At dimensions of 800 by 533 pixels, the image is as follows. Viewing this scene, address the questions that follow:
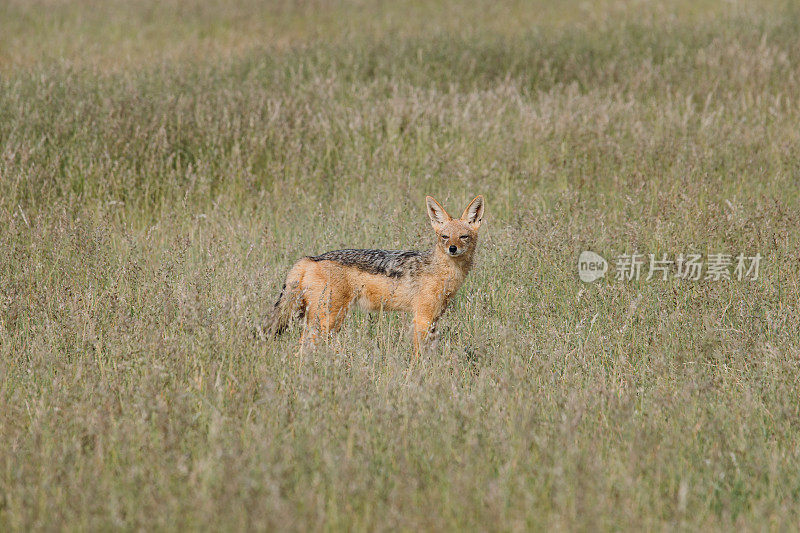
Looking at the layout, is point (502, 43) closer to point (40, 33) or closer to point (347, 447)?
point (40, 33)

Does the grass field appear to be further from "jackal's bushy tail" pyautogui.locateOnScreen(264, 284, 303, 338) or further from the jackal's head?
the jackal's head

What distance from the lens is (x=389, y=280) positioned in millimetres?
5297

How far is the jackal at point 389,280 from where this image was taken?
202 inches

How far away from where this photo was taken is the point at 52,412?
12.5ft

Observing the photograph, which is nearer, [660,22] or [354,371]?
[354,371]

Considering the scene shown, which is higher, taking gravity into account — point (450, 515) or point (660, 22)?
point (660, 22)

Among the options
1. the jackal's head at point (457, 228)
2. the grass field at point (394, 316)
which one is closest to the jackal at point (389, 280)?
the jackal's head at point (457, 228)

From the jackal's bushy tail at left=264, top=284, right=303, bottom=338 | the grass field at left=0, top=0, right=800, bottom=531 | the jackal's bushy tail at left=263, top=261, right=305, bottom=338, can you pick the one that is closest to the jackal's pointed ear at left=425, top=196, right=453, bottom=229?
A: the grass field at left=0, top=0, right=800, bottom=531

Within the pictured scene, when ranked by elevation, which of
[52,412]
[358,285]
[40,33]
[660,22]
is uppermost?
[660,22]

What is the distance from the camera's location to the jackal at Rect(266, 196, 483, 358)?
5.13 meters

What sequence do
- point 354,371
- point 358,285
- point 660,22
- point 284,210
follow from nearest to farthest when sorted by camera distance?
point 354,371, point 358,285, point 284,210, point 660,22

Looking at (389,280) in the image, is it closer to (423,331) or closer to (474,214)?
(423,331)

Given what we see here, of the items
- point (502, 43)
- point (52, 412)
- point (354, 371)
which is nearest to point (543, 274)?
point (354, 371)

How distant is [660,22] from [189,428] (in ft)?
41.4
